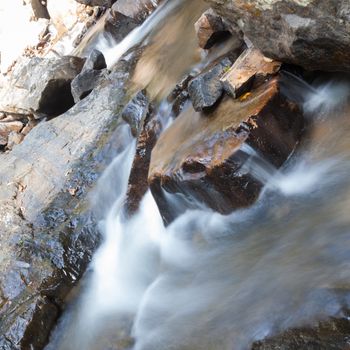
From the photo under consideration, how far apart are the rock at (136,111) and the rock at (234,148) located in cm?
200

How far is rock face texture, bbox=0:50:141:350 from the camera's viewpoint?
18.1 ft

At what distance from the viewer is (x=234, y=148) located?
4340 millimetres

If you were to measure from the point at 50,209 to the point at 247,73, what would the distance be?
3455 mm

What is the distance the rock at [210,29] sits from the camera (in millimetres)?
6180

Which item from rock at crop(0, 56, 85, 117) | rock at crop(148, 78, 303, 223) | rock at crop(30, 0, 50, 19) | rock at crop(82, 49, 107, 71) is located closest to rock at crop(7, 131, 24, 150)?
rock at crop(0, 56, 85, 117)

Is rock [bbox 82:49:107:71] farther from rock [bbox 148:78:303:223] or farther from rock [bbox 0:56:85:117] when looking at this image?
rock [bbox 148:78:303:223]

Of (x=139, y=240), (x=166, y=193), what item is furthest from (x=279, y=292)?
(x=139, y=240)

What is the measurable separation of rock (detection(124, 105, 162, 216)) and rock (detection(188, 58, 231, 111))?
1.12 meters

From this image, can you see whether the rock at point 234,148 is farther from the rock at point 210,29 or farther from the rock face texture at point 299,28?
the rock at point 210,29

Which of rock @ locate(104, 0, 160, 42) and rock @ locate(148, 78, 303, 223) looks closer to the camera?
rock @ locate(148, 78, 303, 223)

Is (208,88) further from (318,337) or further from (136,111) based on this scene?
(318,337)

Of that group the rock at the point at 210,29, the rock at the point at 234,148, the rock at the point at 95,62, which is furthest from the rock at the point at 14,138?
the rock at the point at 234,148

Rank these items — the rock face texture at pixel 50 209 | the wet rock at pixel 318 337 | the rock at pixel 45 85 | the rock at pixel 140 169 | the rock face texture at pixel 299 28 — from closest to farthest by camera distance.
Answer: the wet rock at pixel 318 337
the rock face texture at pixel 299 28
the rock face texture at pixel 50 209
the rock at pixel 140 169
the rock at pixel 45 85

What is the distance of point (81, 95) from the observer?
874cm
